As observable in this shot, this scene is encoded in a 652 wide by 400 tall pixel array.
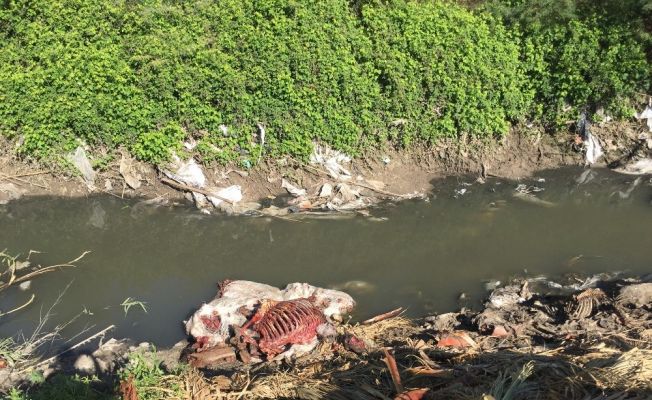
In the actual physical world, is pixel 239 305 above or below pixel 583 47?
A: below

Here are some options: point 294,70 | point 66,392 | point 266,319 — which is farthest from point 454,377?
point 294,70

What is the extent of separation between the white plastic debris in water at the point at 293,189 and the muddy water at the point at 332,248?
2.90 ft

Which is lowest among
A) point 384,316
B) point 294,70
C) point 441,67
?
point 384,316

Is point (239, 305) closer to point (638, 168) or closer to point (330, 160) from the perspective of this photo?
point (330, 160)

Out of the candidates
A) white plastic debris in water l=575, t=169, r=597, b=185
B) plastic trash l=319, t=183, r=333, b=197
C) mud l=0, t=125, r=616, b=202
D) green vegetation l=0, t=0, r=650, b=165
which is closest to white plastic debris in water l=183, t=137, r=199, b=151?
green vegetation l=0, t=0, r=650, b=165

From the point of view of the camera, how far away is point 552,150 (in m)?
11.2

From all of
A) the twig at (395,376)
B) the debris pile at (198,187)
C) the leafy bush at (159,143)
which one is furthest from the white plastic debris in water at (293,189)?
the twig at (395,376)

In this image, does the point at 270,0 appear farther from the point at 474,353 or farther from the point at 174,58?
the point at 474,353

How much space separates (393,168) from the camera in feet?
35.1

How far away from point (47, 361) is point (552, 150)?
9281mm

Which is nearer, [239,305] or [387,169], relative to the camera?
[239,305]

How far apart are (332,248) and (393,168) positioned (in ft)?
8.35

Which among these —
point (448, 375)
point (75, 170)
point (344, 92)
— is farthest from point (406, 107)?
point (448, 375)

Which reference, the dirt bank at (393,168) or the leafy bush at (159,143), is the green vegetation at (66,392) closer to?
the dirt bank at (393,168)
